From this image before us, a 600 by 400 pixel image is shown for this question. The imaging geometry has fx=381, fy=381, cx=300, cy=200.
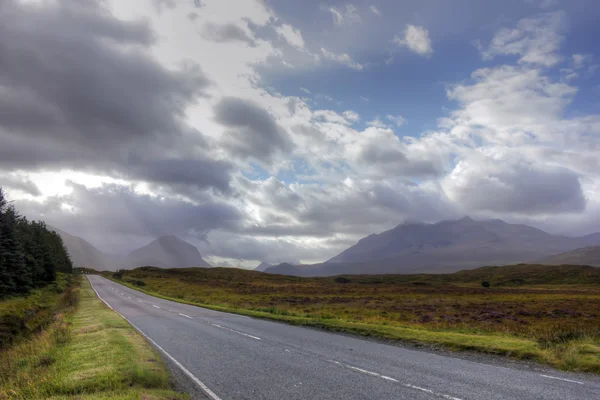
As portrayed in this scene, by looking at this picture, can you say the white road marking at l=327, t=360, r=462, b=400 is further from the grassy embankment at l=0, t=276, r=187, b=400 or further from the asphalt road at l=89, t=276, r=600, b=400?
the grassy embankment at l=0, t=276, r=187, b=400

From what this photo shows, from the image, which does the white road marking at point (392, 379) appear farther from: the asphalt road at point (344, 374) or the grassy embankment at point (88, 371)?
the grassy embankment at point (88, 371)

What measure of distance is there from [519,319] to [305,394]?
28965 mm

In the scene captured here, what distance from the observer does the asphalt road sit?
8656 mm

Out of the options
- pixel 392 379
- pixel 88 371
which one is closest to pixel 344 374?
pixel 392 379

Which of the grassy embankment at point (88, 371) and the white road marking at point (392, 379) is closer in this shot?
the white road marking at point (392, 379)

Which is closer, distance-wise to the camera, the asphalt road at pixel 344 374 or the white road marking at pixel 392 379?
the white road marking at pixel 392 379

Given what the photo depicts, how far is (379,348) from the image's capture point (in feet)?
49.9

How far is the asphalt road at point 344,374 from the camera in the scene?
866 cm

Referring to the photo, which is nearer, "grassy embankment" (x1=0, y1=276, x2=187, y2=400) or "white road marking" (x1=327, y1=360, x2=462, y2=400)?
"white road marking" (x1=327, y1=360, x2=462, y2=400)

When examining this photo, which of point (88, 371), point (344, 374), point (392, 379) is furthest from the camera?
point (344, 374)

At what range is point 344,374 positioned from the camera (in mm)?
10398

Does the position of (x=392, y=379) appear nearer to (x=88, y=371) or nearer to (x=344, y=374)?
(x=344, y=374)

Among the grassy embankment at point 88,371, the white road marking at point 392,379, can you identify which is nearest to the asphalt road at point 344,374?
the white road marking at point 392,379

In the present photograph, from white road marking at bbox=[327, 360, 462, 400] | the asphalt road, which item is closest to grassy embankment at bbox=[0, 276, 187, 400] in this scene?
the asphalt road
